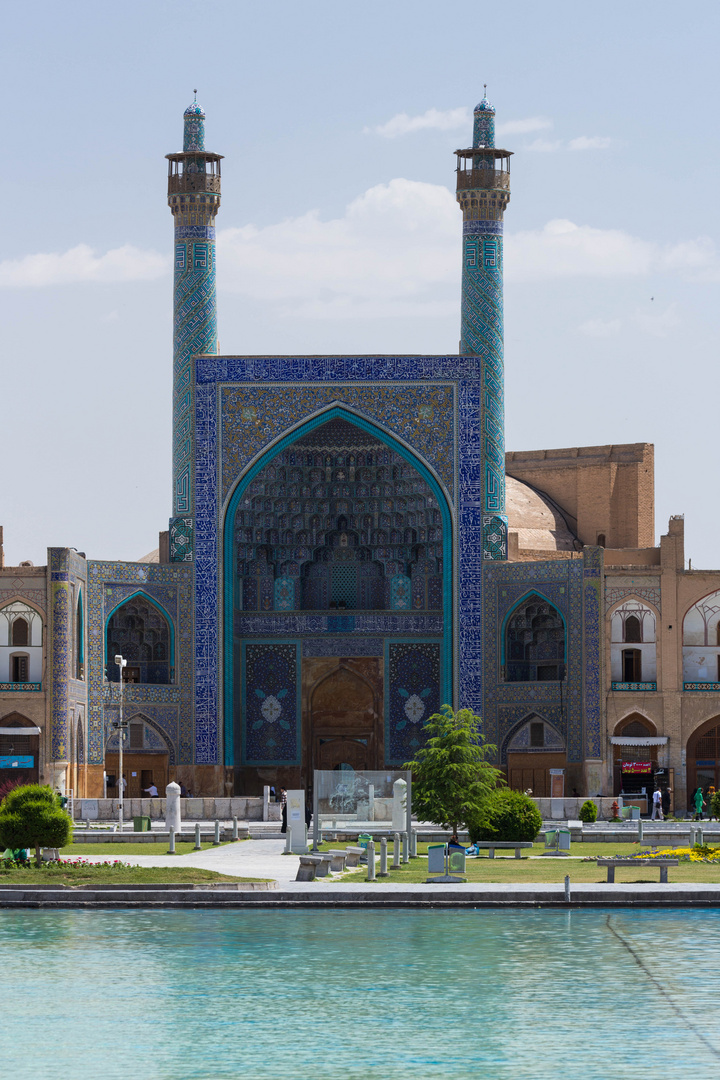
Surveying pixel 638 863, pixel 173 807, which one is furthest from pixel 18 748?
pixel 638 863

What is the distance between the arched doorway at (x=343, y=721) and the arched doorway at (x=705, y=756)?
6402 millimetres

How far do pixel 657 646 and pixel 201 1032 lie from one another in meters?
24.0

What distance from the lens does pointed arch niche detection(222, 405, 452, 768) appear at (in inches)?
1426

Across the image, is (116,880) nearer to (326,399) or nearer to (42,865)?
(42,865)

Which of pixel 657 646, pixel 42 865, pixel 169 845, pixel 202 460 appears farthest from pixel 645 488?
pixel 42 865

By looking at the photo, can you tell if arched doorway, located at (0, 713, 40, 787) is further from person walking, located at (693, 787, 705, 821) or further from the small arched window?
person walking, located at (693, 787, 705, 821)

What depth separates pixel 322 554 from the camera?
38.0 meters

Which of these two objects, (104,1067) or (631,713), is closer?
(104,1067)

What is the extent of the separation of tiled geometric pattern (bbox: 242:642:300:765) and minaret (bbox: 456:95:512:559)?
467cm

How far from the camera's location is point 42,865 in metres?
18.3

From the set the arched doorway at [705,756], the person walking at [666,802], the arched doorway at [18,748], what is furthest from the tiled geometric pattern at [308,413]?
the person walking at [666,802]

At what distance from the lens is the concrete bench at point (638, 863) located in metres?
16.8

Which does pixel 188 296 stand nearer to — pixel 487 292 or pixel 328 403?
pixel 328 403

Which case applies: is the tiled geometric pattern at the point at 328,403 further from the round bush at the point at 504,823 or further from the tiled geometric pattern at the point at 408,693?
the round bush at the point at 504,823
